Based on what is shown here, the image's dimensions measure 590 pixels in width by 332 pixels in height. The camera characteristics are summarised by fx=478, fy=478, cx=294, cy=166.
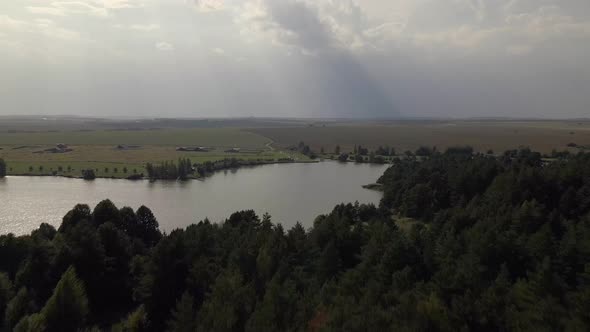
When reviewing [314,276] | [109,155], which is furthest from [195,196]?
[109,155]

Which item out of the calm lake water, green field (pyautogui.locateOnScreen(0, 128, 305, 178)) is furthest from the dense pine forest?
green field (pyautogui.locateOnScreen(0, 128, 305, 178))

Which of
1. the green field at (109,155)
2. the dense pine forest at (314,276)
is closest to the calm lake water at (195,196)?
the green field at (109,155)

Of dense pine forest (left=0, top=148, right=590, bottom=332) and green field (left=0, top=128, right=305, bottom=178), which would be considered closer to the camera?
dense pine forest (left=0, top=148, right=590, bottom=332)

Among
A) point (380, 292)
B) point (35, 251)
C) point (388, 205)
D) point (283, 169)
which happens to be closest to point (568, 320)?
point (380, 292)

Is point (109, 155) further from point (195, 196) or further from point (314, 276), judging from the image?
point (314, 276)

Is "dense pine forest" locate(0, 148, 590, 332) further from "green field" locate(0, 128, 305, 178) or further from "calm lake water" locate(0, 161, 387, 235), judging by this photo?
"green field" locate(0, 128, 305, 178)
